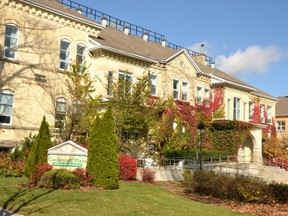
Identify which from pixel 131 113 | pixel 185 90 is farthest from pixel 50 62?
pixel 185 90

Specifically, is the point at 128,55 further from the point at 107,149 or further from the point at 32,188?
the point at 32,188

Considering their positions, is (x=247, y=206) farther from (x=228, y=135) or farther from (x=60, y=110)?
(x=228, y=135)

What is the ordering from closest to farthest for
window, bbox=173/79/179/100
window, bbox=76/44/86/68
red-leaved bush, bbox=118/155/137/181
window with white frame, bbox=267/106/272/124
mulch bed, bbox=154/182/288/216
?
mulch bed, bbox=154/182/288/216 → red-leaved bush, bbox=118/155/137/181 → window, bbox=76/44/86/68 → window, bbox=173/79/179/100 → window with white frame, bbox=267/106/272/124

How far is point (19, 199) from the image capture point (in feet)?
38.3

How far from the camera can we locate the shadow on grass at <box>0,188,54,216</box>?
1025 cm

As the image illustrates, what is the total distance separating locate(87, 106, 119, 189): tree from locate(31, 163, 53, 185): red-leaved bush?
1.77m

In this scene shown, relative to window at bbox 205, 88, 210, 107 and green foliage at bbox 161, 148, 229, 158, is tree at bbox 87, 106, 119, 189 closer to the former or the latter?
green foliage at bbox 161, 148, 229, 158

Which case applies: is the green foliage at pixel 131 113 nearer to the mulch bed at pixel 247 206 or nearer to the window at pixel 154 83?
the window at pixel 154 83

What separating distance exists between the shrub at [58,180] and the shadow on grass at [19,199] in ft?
2.41

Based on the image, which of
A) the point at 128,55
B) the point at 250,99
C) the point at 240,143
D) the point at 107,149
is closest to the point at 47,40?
the point at 128,55

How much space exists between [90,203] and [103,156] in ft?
15.1

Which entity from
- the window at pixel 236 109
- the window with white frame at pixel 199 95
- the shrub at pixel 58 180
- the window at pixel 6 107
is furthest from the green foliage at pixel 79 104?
the window at pixel 236 109

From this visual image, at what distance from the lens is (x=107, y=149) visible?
16.4 meters

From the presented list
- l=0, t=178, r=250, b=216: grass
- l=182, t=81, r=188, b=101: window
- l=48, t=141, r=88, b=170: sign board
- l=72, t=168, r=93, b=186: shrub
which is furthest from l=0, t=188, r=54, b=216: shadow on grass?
l=182, t=81, r=188, b=101: window
